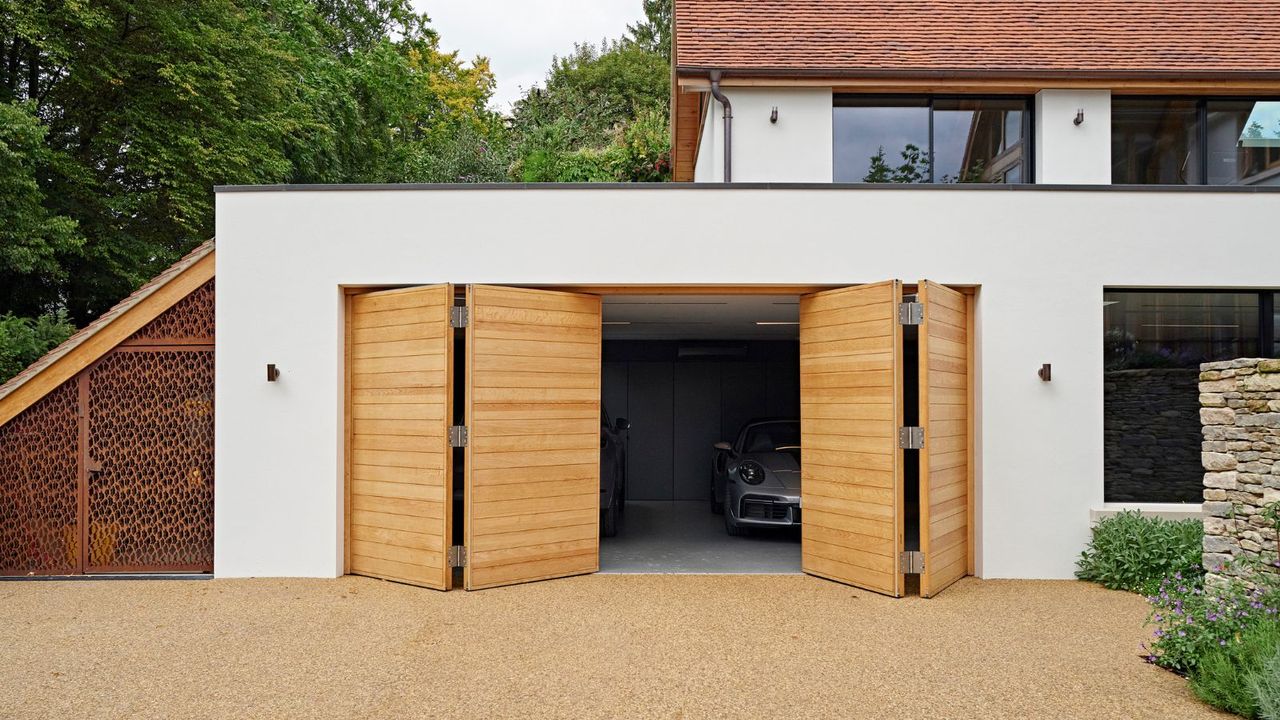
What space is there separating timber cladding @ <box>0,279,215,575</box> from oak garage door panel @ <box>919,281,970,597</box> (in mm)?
6023

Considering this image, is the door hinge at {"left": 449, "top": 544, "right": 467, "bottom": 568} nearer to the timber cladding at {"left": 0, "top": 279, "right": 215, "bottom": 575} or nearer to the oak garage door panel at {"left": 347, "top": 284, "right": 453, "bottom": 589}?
the oak garage door panel at {"left": 347, "top": 284, "right": 453, "bottom": 589}

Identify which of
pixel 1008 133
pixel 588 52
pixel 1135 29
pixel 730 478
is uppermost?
pixel 588 52

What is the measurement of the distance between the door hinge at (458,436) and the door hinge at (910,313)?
11.6 feet

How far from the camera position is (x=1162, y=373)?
6930 mm

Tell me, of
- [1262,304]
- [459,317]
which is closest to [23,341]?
[459,317]

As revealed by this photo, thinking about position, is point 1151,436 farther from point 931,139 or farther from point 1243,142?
point 1243,142

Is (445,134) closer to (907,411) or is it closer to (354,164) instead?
(354,164)

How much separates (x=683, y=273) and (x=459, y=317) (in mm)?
1904

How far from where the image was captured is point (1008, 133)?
30.4 ft

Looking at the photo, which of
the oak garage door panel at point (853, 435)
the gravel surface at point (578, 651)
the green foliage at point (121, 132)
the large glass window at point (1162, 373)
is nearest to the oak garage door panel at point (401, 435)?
the gravel surface at point (578, 651)

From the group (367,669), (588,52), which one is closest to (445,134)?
(588,52)

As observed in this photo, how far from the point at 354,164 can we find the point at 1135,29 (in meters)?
17.9

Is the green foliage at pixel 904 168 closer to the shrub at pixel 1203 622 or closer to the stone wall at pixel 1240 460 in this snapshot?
the stone wall at pixel 1240 460

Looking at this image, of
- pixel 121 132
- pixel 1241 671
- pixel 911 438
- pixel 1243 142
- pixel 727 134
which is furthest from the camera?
pixel 121 132
